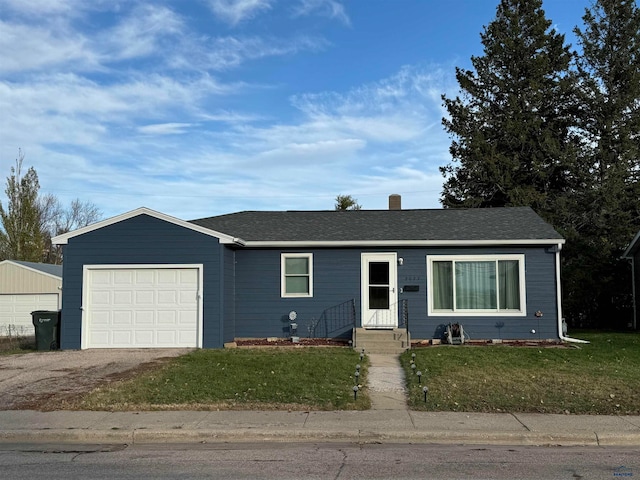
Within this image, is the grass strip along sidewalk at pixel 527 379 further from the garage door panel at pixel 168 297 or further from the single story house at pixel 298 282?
the garage door panel at pixel 168 297

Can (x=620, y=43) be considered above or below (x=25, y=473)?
above

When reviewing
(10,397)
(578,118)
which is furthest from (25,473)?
(578,118)

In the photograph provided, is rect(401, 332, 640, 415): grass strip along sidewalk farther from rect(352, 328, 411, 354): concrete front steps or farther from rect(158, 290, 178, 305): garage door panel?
rect(158, 290, 178, 305): garage door panel

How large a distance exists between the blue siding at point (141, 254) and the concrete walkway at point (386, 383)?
14.1 ft

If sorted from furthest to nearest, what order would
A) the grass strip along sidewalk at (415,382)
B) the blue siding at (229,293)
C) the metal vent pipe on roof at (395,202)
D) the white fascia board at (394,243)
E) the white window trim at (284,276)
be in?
1. the metal vent pipe on roof at (395,202)
2. the white window trim at (284,276)
3. the white fascia board at (394,243)
4. the blue siding at (229,293)
5. the grass strip along sidewalk at (415,382)

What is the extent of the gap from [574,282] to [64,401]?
64.4 ft

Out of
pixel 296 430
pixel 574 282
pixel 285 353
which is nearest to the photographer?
pixel 296 430

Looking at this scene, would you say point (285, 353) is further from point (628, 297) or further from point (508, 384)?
point (628, 297)

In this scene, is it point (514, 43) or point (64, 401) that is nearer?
point (64, 401)

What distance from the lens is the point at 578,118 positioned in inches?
1238

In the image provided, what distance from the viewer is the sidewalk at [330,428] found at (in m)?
7.33

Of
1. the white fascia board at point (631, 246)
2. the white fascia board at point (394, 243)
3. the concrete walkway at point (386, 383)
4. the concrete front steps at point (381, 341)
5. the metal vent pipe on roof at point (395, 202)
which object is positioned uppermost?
the metal vent pipe on roof at point (395, 202)

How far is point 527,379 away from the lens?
34.2 feet

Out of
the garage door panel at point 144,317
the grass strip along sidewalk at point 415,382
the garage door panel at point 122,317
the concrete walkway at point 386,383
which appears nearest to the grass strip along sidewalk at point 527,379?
the grass strip along sidewalk at point 415,382
